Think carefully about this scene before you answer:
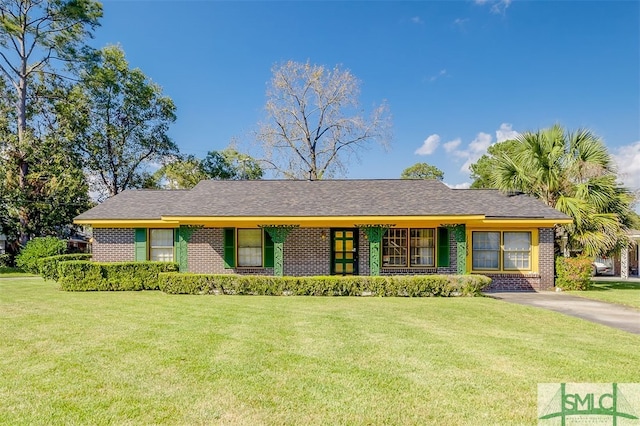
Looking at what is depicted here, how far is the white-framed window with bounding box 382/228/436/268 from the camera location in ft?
47.5

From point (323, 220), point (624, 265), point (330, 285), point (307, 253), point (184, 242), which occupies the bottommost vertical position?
point (624, 265)

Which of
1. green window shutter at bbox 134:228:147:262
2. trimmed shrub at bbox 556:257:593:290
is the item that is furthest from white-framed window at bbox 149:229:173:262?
trimmed shrub at bbox 556:257:593:290

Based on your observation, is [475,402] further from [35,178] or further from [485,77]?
[35,178]

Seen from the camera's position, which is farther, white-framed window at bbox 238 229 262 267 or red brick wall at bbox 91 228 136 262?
red brick wall at bbox 91 228 136 262

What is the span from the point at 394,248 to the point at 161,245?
9621 mm

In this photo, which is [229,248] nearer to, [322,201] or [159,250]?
[159,250]

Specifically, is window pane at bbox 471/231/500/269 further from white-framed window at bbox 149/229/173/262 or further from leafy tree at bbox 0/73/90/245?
leafy tree at bbox 0/73/90/245

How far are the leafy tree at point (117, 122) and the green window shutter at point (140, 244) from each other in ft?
56.3

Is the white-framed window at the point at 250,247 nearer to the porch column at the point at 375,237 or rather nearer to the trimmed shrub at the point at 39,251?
the porch column at the point at 375,237

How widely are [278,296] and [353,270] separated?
413 cm

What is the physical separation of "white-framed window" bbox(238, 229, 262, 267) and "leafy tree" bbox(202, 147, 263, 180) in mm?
19015

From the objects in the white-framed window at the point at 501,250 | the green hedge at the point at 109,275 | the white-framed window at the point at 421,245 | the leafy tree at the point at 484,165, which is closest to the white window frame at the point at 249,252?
the green hedge at the point at 109,275

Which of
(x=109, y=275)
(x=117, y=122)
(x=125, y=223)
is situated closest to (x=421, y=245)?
(x=109, y=275)

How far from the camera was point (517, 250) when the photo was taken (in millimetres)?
14359
